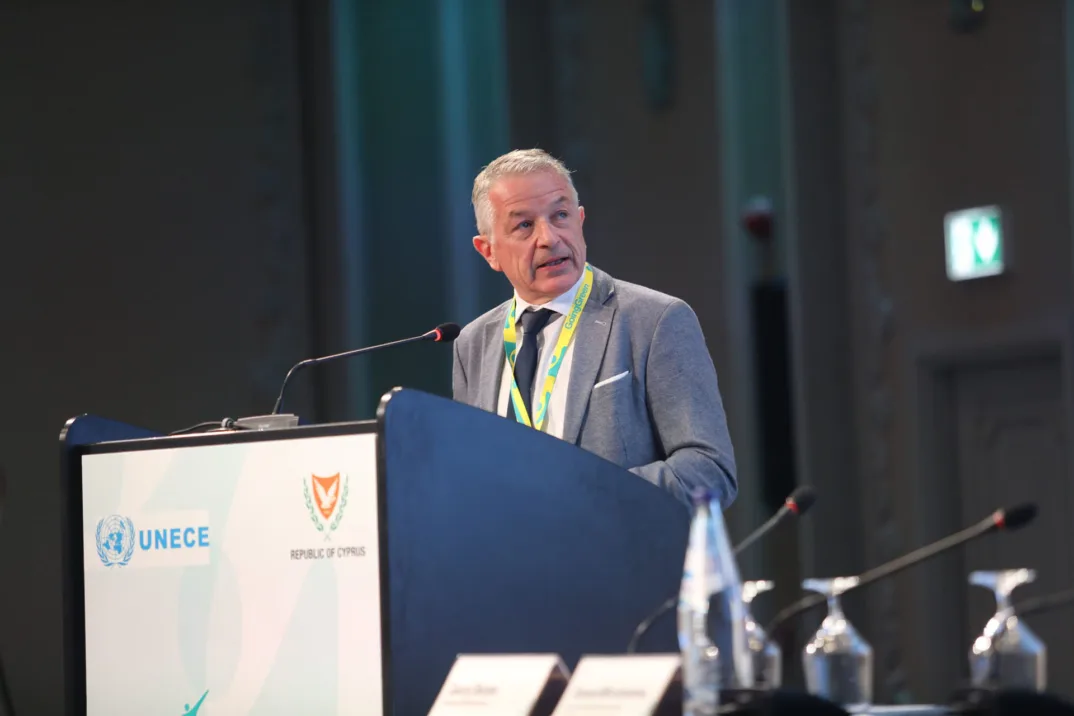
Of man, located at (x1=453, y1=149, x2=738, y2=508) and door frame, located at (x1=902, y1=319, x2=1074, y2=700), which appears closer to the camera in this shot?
man, located at (x1=453, y1=149, x2=738, y2=508)

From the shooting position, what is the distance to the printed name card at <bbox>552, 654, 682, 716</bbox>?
1527 millimetres

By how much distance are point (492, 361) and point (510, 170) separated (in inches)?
13.0

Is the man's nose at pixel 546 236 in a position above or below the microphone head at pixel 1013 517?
above

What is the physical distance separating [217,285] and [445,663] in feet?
14.1

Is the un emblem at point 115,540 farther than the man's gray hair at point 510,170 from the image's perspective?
No

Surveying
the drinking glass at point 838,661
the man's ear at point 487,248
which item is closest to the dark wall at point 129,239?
the man's ear at point 487,248

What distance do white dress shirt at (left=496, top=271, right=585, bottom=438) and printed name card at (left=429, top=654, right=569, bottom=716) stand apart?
700 mm

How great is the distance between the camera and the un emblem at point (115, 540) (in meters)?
2.06

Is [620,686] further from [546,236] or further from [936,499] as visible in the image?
[936,499]

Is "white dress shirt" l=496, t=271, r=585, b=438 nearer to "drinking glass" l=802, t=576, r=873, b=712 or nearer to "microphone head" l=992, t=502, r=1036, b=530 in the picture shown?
"drinking glass" l=802, t=576, r=873, b=712

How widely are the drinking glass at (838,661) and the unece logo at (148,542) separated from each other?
912 millimetres

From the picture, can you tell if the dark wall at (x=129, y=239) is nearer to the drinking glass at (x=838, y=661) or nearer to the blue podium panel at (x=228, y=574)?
the blue podium panel at (x=228, y=574)

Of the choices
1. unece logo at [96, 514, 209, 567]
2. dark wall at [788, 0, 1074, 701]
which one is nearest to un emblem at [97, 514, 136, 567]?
A: unece logo at [96, 514, 209, 567]

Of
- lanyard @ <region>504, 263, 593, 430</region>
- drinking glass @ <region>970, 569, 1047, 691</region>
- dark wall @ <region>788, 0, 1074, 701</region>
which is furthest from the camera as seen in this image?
dark wall @ <region>788, 0, 1074, 701</region>
